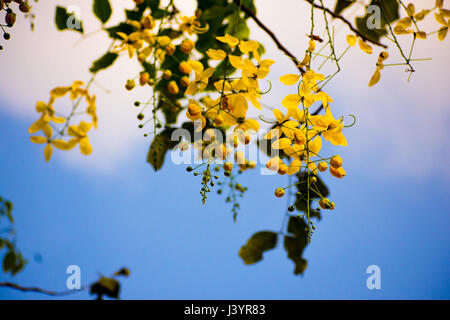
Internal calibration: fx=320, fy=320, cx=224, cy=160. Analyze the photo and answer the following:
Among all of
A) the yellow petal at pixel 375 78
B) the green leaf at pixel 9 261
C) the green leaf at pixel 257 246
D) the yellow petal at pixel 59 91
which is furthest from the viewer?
the green leaf at pixel 9 261

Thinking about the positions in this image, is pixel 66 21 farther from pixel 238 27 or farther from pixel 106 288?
pixel 106 288

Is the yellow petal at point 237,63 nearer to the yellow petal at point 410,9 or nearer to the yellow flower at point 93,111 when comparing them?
the yellow flower at point 93,111

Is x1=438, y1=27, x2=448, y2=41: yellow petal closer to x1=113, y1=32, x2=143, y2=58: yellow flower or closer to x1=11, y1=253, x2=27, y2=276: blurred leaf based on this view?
x1=113, y1=32, x2=143, y2=58: yellow flower

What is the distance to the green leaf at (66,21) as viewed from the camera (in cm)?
65

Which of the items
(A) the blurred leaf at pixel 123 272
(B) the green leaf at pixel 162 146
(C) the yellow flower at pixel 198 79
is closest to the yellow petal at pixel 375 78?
(C) the yellow flower at pixel 198 79

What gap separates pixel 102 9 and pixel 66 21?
0.28ft

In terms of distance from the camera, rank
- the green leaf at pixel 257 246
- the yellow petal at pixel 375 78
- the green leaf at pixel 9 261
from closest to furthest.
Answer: the yellow petal at pixel 375 78 → the green leaf at pixel 257 246 → the green leaf at pixel 9 261

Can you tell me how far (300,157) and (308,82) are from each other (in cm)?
13

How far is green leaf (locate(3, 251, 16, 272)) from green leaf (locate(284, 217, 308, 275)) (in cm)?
80

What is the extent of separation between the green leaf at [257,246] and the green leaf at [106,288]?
0.28 m

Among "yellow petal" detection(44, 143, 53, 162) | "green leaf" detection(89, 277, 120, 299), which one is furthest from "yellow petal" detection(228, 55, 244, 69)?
"green leaf" detection(89, 277, 120, 299)
